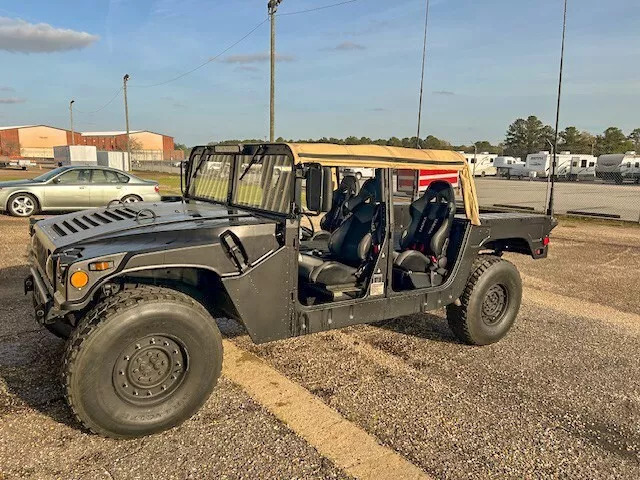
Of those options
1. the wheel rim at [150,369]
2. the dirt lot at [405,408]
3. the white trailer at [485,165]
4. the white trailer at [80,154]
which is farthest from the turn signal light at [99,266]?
the white trailer at [485,165]

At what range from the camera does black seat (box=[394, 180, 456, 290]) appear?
14.7 ft

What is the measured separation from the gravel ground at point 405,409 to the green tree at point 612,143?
226 feet

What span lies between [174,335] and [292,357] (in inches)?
62.5

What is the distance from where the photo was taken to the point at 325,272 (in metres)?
4.03

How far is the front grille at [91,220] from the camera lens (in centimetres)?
379

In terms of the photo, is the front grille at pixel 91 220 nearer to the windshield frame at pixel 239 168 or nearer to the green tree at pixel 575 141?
the windshield frame at pixel 239 168

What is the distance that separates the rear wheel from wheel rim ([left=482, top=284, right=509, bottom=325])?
11.5m

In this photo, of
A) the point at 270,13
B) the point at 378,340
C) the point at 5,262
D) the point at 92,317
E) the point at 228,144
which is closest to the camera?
the point at 92,317

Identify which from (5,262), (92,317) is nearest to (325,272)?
(92,317)

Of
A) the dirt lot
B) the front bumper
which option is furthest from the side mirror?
the front bumper

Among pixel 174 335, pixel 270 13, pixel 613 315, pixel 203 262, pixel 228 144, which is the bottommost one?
pixel 613 315

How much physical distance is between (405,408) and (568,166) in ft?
149

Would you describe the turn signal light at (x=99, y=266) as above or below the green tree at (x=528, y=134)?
below

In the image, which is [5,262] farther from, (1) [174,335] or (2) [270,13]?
(2) [270,13]
